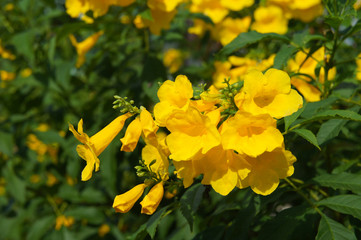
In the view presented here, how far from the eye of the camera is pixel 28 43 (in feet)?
9.09

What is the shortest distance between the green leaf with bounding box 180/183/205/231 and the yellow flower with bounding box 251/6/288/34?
58.0 inches

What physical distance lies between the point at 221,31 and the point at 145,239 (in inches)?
69.7

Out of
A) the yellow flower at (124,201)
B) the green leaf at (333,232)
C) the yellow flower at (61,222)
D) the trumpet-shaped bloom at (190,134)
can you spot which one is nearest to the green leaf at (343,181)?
the green leaf at (333,232)

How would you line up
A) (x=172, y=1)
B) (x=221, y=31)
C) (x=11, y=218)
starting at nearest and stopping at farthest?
(x=172, y=1) < (x=221, y=31) < (x=11, y=218)

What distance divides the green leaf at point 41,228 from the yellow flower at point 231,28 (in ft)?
6.16

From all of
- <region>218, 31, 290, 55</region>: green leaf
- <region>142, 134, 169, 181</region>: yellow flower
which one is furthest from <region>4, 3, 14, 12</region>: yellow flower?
<region>142, 134, 169, 181</region>: yellow flower

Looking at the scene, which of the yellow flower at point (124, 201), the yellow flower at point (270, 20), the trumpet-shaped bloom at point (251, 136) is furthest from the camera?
the yellow flower at point (270, 20)

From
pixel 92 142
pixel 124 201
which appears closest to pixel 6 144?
pixel 92 142

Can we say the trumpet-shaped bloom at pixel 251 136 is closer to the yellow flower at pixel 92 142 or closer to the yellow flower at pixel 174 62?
the yellow flower at pixel 92 142

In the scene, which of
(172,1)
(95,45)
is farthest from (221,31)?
(95,45)

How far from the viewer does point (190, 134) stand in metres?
1.18

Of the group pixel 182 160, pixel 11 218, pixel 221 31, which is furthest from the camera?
pixel 11 218

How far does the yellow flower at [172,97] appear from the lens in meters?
1.21

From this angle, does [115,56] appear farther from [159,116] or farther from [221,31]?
[159,116]
